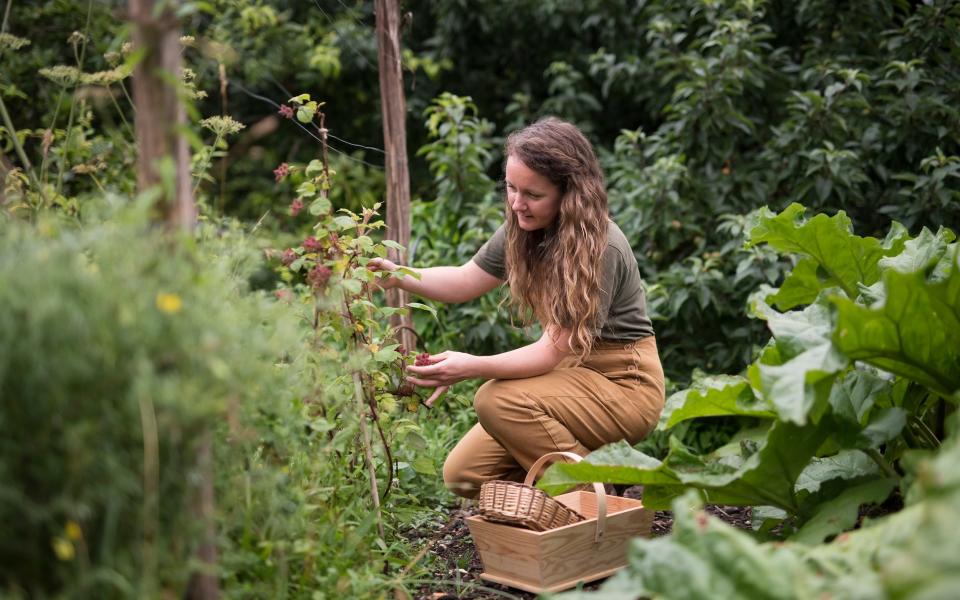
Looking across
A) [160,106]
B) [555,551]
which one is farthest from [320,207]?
[555,551]

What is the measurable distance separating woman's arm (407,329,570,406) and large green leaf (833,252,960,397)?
3.59 feet

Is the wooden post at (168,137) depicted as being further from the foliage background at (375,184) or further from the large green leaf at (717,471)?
the large green leaf at (717,471)

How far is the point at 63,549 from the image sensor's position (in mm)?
1448

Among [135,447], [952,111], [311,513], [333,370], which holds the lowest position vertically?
[311,513]

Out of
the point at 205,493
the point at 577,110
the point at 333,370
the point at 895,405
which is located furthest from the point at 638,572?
the point at 577,110

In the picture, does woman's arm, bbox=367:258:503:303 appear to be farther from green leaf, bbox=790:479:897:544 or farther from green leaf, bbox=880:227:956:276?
green leaf, bbox=790:479:897:544

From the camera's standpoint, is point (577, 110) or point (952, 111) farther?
point (577, 110)

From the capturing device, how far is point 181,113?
1.79 m

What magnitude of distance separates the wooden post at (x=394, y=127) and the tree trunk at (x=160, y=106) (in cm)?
194

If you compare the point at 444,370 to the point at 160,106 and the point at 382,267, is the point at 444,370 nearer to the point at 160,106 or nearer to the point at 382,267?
the point at 382,267

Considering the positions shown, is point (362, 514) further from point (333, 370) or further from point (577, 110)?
point (577, 110)

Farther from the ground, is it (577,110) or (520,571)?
(577,110)

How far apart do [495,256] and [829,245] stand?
1.27 meters

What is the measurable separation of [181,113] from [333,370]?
105 centimetres
